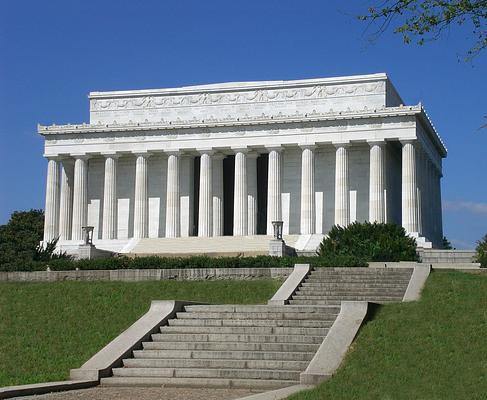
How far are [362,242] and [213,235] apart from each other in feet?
80.0

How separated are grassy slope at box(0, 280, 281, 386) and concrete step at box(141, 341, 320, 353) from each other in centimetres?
251

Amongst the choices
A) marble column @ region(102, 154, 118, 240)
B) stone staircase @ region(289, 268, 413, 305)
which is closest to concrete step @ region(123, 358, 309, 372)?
stone staircase @ region(289, 268, 413, 305)

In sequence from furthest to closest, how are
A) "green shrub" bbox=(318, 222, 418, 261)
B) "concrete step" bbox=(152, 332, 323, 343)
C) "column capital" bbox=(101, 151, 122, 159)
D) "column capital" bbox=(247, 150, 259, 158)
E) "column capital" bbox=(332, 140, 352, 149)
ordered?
1. "column capital" bbox=(101, 151, 122, 159)
2. "column capital" bbox=(247, 150, 259, 158)
3. "column capital" bbox=(332, 140, 352, 149)
4. "green shrub" bbox=(318, 222, 418, 261)
5. "concrete step" bbox=(152, 332, 323, 343)

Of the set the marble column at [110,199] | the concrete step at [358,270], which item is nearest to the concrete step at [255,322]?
the concrete step at [358,270]

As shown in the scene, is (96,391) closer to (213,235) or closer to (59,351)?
(59,351)

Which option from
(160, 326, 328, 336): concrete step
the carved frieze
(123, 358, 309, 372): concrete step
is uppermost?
the carved frieze

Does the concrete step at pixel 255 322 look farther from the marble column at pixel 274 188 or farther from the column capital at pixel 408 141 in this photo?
the marble column at pixel 274 188

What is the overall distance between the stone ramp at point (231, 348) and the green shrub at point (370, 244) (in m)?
23.4

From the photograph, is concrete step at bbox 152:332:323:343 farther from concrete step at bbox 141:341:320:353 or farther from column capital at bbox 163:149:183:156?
column capital at bbox 163:149:183:156

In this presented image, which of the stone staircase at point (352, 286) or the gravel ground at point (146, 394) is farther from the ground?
the stone staircase at point (352, 286)

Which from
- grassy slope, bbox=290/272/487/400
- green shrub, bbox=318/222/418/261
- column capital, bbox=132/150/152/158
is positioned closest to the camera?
grassy slope, bbox=290/272/487/400

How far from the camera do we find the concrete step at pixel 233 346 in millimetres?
24750

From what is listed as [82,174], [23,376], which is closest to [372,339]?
[23,376]

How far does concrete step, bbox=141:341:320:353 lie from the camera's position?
2475cm
